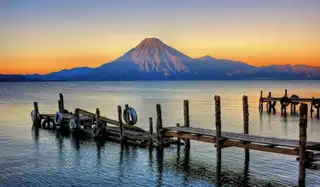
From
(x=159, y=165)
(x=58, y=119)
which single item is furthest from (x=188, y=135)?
(x=58, y=119)

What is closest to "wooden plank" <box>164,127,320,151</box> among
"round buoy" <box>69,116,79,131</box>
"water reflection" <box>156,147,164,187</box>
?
"water reflection" <box>156,147,164,187</box>

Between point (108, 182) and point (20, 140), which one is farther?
point (20, 140)

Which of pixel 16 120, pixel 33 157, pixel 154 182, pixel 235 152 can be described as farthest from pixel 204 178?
pixel 16 120

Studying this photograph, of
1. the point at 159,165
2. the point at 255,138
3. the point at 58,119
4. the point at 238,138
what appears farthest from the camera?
the point at 58,119

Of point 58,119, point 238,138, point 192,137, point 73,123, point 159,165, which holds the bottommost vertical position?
point 159,165

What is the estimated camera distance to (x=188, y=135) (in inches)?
1054

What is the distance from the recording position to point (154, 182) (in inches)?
862

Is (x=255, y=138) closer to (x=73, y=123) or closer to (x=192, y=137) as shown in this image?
(x=192, y=137)

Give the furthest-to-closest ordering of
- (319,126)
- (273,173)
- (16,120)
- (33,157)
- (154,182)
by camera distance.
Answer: (16,120)
(319,126)
(33,157)
(273,173)
(154,182)

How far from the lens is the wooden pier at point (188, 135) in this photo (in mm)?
19469

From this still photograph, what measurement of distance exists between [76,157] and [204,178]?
33.5ft

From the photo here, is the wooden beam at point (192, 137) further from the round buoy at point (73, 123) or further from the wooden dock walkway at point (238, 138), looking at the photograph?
the round buoy at point (73, 123)

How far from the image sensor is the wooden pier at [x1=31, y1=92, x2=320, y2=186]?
1947 centimetres

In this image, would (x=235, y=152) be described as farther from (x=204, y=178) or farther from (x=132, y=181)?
(x=132, y=181)
